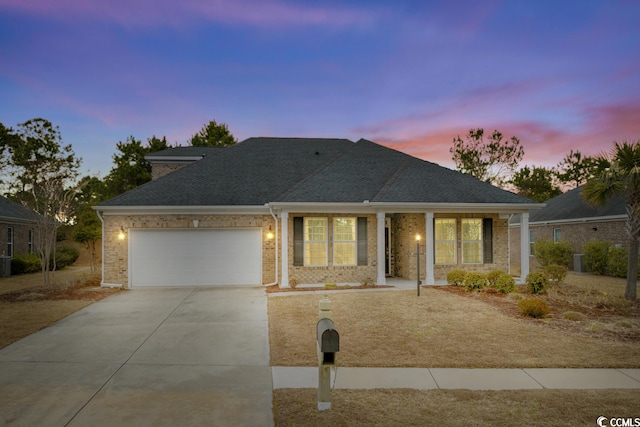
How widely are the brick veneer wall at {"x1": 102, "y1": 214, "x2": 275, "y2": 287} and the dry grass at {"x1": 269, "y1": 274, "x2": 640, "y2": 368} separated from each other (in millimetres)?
4103

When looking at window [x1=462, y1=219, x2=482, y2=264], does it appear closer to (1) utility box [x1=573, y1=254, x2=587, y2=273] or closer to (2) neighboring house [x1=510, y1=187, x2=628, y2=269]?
(2) neighboring house [x1=510, y1=187, x2=628, y2=269]

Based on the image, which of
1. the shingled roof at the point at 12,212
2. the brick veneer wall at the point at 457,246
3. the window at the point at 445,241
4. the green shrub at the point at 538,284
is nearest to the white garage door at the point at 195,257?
the brick veneer wall at the point at 457,246

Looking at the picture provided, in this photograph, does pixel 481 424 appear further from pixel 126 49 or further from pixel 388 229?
pixel 126 49

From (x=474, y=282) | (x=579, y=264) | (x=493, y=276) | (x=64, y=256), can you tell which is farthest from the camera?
(x=64, y=256)

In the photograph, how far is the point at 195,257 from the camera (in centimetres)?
1462

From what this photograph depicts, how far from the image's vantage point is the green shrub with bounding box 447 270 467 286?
1310cm

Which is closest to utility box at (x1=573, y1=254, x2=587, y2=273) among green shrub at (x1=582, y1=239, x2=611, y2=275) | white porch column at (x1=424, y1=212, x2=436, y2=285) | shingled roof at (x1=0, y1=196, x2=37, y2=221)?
green shrub at (x1=582, y1=239, x2=611, y2=275)

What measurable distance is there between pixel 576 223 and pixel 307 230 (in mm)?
17466

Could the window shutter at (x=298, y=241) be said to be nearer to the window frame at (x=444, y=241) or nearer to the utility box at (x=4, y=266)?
the window frame at (x=444, y=241)

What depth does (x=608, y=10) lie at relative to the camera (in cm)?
1208

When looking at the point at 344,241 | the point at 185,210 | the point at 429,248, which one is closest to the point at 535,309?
the point at 429,248

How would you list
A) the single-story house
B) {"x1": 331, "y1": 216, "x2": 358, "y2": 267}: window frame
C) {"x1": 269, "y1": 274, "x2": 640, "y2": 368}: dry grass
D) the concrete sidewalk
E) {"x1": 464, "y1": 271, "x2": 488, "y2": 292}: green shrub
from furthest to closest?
1. the single-story house
2. {"x1": 331, "y1": 216, "x2": 358, "y2": 267}: window frame
3. {"x1": 464, "y1": 271, "x2": 488, "y2": 292}: green shrub
4. {"x1": 269, "y1": 274, "x2": 640, "y2": 368}: dry grass
5. the concrete sidewalk

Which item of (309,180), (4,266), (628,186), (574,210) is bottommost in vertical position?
(4,266)

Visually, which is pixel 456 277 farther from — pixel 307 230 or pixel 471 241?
pixel 307 230
